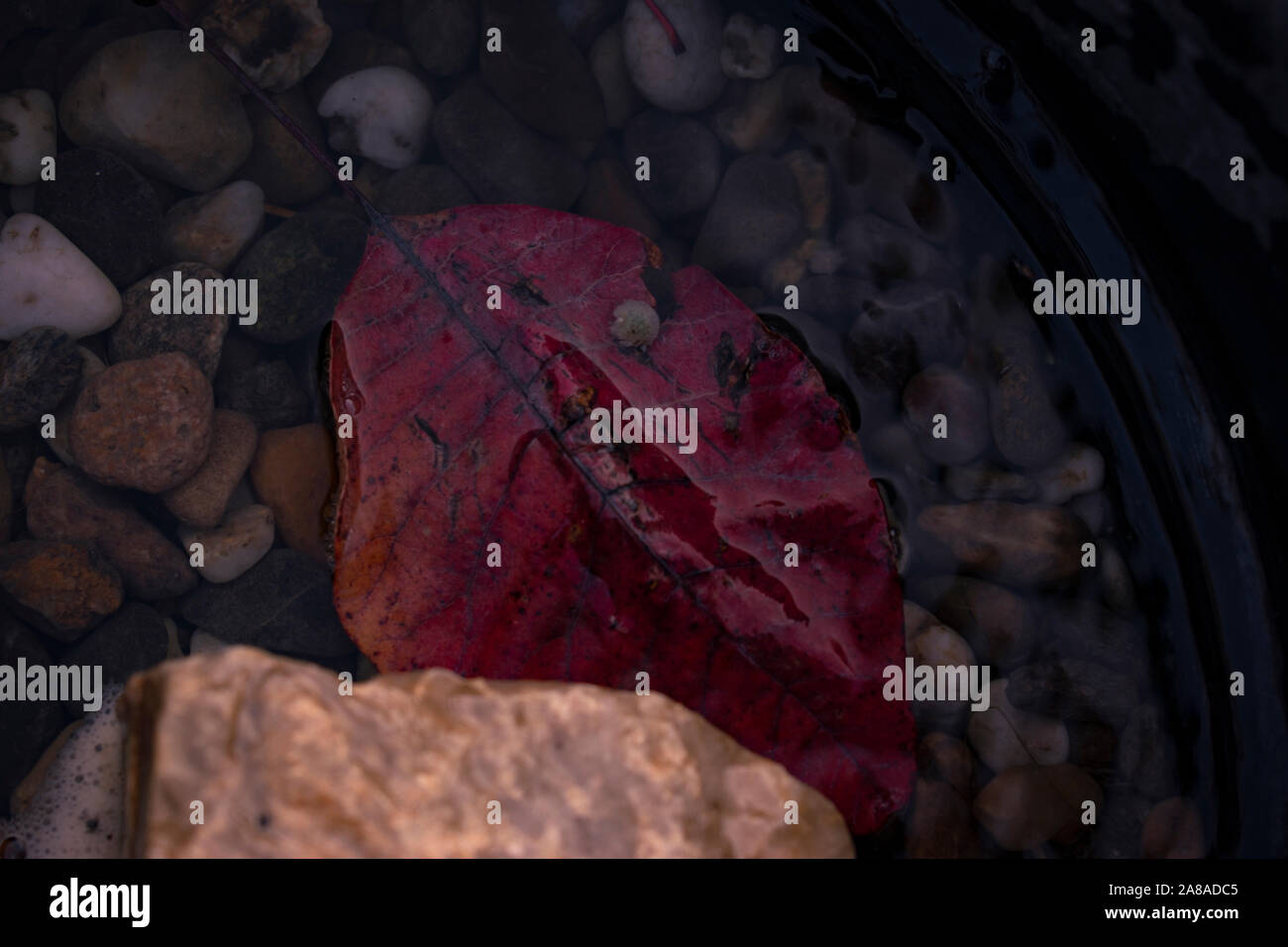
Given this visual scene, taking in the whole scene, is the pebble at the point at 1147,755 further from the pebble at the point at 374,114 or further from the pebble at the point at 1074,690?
the pebble at the point at 374,114

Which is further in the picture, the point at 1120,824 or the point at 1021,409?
the point at 1021,409

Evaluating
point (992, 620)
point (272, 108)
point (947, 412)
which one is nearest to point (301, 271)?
point (272, 108)

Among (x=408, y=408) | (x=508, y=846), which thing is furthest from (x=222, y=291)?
(x=508, y=846)

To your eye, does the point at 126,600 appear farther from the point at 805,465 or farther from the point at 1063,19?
the point at 1063,19

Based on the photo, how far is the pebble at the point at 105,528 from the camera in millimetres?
2283

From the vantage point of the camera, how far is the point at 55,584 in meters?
2.23

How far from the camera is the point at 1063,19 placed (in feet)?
6.44

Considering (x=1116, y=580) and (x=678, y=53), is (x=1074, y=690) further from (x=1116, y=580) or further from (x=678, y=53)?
(x=678, y=53)

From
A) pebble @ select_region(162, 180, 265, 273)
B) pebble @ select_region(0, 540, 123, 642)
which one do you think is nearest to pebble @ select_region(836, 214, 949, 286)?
pebble @ select_region(162, 180, 265, 273)

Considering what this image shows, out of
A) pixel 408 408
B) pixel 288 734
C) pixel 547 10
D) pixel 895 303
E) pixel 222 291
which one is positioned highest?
pixel 547 10

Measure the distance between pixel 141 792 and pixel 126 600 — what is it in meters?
1.29

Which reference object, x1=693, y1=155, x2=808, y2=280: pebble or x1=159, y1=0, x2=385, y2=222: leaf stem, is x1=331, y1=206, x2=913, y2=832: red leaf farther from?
x1=693, y1=155, x2=808, y2=280: pebble

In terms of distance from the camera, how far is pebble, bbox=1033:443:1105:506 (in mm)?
2125

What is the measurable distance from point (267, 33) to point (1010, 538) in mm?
2354
